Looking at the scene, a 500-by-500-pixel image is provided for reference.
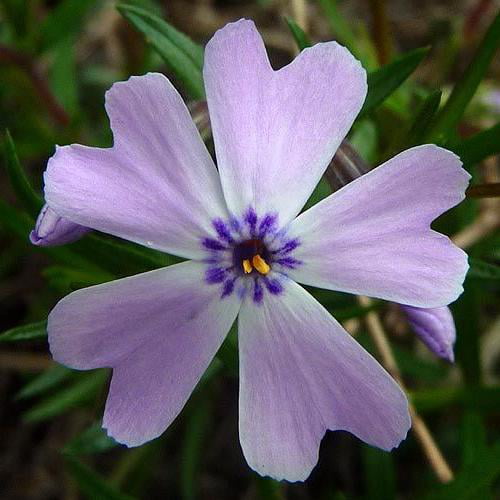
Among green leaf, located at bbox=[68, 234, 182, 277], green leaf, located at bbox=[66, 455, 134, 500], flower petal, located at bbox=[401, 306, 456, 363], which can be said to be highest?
green leaf, located at bbox=[68, 234, 182, 277]

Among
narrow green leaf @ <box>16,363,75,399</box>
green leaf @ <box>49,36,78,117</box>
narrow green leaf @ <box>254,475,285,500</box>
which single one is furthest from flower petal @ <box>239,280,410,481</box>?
green leaf @ <box>49,36,78,117</box>

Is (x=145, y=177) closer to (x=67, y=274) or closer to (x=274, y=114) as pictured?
(x=274, y=114)

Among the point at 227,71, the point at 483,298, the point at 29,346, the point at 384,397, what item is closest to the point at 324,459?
the point at 483,298

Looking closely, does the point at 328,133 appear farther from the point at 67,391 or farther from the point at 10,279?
the point at 10,279

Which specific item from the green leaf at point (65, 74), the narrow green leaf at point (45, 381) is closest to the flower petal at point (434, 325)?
the narrow green leaf at point (45, 381)

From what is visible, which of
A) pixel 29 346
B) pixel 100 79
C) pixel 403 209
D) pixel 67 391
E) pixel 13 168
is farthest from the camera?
pixel 100 79

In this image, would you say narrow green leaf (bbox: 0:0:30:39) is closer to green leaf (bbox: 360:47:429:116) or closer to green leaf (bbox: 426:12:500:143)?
green leaf (bbox: 360:47:429:116)
